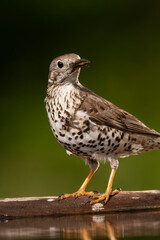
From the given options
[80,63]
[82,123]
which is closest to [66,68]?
[80,63]

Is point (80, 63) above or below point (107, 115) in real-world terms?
above

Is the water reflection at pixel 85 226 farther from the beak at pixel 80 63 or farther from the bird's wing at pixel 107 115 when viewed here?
the beak at pixel 80 63

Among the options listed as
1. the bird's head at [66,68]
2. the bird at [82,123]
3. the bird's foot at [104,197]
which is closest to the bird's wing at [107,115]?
the bird at [82,123]

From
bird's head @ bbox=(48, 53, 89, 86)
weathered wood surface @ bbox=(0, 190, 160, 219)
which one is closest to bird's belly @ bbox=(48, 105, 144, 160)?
bird's head @ bbox=(48, 53, 89, 86)

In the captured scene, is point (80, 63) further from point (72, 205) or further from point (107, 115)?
point (72, 205)

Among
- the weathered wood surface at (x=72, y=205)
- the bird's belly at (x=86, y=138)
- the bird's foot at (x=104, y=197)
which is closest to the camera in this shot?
the weathered wood surface at (x=72, y=205)

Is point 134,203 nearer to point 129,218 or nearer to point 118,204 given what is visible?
point 118,204
